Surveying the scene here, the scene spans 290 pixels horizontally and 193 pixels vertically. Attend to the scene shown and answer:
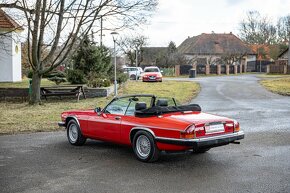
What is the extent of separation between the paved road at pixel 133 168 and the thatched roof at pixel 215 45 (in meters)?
61.7

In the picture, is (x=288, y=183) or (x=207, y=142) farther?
(x=207, y=142)

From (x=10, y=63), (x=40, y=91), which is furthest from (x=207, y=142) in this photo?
(x=10, y=63)

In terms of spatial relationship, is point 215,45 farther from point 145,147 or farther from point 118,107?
point 145,147

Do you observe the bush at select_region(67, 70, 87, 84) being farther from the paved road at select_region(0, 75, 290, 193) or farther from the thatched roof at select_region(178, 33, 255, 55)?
the thatched roof at select_region(178, 33, 255, 55)

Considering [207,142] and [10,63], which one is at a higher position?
[10,63]

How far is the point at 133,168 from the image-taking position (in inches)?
269

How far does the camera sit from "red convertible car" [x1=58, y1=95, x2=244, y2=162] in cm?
680

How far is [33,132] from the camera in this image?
11141mm

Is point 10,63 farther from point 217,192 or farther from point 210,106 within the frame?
point 217,192

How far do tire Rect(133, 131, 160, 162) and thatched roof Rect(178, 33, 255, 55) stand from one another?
63.7 meters

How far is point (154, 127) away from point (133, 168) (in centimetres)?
82

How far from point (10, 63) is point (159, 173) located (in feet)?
83.8

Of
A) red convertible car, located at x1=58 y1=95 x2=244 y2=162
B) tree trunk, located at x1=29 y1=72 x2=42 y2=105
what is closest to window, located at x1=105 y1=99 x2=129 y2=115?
red convertible car, located at x1=58 y1=95 x2=244 y2=162

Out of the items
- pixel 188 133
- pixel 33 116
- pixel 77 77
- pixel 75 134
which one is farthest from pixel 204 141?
pixel 77 77
